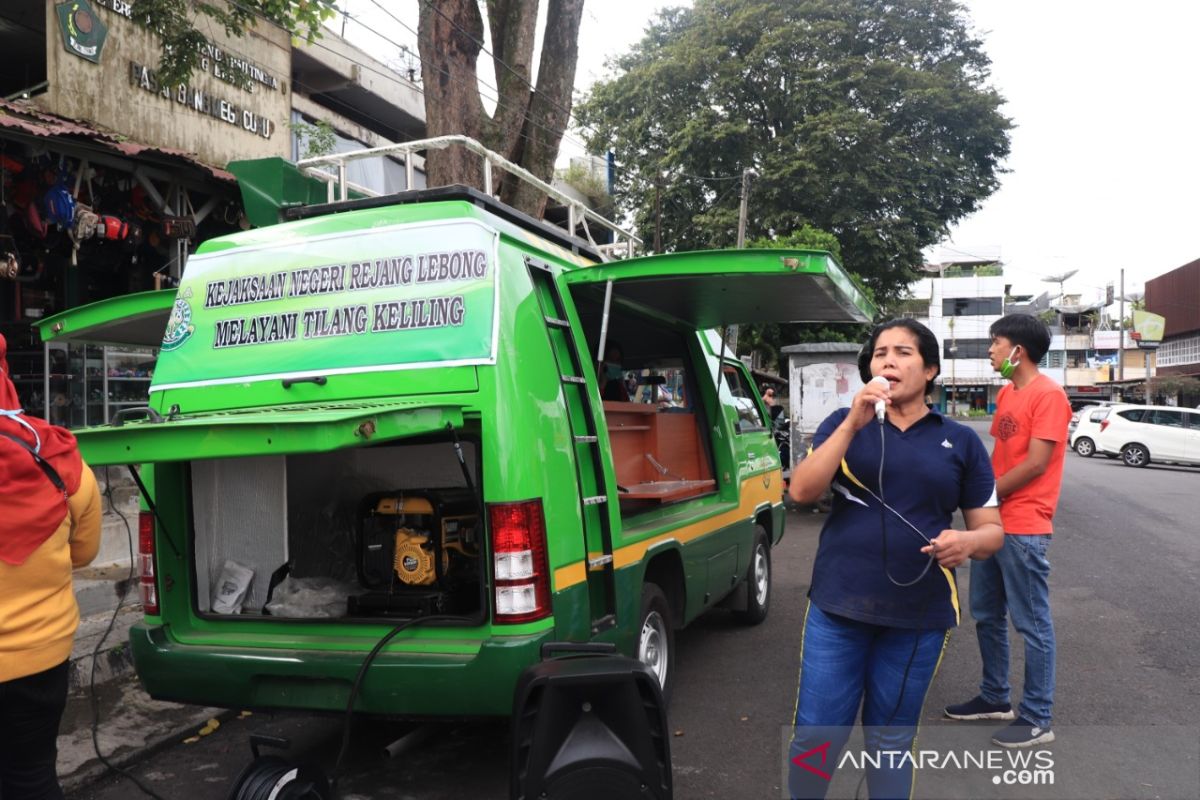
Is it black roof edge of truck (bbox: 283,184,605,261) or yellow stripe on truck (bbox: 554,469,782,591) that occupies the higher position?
black roof edge of truck (bbox: 283,184,605,261)

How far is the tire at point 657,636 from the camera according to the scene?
163 inches

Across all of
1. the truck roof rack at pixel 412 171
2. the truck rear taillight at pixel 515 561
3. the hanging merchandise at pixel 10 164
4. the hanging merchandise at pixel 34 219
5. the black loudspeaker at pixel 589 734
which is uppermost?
the hanging merchandise at pixel 10 164

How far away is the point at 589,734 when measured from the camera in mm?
2611

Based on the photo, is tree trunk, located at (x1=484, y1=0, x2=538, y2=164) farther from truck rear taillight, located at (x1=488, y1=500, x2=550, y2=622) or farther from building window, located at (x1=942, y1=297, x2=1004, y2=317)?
building window, located at (x1=942, y1=297, x2=1004, y2=317)

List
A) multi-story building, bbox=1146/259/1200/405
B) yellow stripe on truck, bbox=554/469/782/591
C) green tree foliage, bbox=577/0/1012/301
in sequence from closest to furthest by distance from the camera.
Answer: yellow stripe on truck, bbox=554/469/782/591, green tree foliage, bbox=577/0/1012/301, multi-story building, bbox=1146/259/1200/405

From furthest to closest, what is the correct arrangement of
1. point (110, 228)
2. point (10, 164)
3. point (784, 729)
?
point (110, 228)
point (10, 164)
point (784, 729)

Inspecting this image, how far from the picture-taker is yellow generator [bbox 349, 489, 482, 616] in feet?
12.3

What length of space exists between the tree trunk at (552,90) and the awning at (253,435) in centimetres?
663

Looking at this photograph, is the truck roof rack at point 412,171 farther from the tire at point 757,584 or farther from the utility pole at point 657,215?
the utility pole at point 657,215

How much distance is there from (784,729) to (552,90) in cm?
733

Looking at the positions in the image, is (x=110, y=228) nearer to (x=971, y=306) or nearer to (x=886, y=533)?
(x=886, y=533)

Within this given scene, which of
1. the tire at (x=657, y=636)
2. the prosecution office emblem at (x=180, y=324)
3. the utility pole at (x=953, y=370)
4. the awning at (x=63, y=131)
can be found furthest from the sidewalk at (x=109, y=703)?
the utility pole at (x=953, y=370)

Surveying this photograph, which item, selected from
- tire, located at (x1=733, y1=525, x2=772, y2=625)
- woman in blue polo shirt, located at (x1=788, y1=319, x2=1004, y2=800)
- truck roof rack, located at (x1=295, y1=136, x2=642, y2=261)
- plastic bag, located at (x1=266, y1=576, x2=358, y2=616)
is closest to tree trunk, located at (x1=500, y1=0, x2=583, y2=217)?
truck roof rack, located at (x1=295, y1=136, x2=642, y2=261)

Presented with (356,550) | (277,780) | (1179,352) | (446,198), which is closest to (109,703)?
(356,550)
